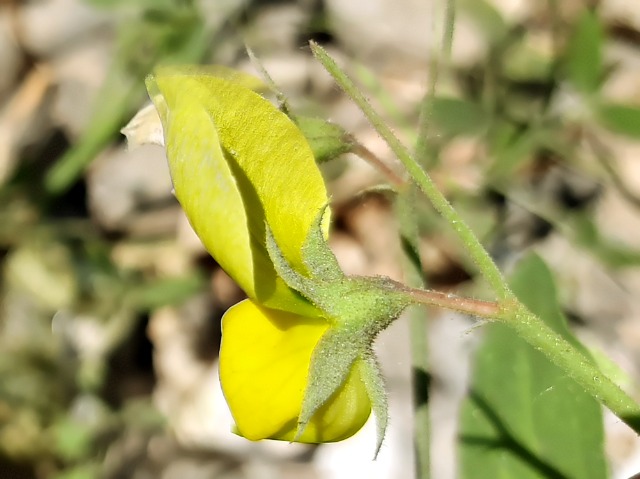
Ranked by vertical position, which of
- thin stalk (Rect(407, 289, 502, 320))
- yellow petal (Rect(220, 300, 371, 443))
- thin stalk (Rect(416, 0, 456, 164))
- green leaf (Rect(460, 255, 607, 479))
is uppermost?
thin stalk (Rect(416, 0, 456, 164))

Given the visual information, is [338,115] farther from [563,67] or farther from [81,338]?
[81,338]

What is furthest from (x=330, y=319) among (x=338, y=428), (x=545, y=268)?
(x=545, y=268)

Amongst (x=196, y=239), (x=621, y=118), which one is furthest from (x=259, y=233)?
(x=196, y=239)

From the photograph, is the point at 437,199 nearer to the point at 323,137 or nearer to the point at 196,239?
the point at 323,137

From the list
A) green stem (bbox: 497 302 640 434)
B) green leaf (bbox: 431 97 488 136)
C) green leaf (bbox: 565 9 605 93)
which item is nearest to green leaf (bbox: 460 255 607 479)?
green stem (bbox: 497 302 640 434)

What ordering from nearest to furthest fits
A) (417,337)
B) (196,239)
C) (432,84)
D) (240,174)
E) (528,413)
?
1. (240,174)
2. (432,84)
3. (417,337)
4. (528,413)
5. (196,239)

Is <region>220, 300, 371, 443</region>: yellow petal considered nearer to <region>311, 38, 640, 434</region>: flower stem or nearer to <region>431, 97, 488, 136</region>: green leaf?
<region>311, 38, 640, 434</region>: flower stem
